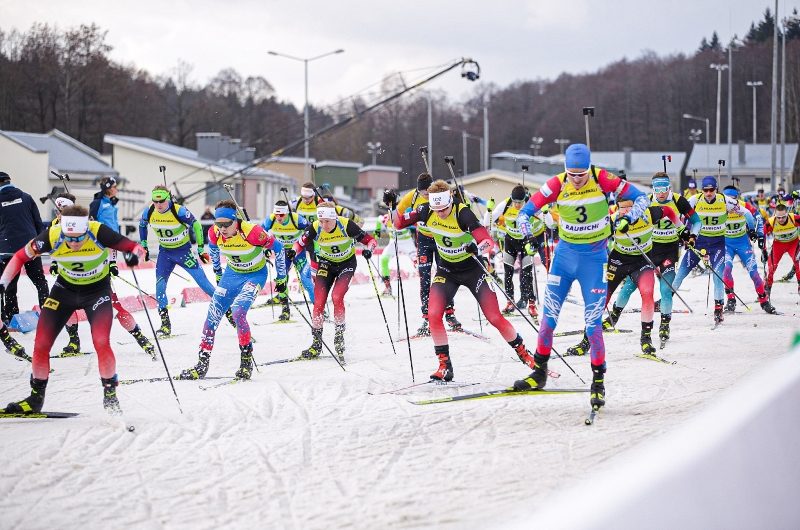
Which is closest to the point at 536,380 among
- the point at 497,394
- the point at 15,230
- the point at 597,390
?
the point at 497,394

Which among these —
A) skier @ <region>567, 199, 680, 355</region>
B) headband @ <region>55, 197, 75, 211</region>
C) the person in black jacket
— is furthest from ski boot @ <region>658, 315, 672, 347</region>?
the person in black jacket

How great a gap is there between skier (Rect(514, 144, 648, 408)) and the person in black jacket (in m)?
7.14

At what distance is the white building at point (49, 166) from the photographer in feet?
100

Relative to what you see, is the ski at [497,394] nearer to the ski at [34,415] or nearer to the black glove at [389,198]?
the ski at [34,415]

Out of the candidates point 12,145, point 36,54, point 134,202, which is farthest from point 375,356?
point 36,54

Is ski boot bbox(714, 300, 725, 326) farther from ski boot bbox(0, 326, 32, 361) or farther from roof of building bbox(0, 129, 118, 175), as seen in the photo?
roof of building bbox(0, 129, 118, 175)

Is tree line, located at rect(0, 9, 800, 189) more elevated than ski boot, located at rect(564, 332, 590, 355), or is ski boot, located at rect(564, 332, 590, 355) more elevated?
tree line, located at rect(0, 9, 800, 189)

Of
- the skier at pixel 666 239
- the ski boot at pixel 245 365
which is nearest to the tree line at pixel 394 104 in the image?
the skier at pixel 666 239

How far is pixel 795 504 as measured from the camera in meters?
3.70

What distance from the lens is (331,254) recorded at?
11.3 meters

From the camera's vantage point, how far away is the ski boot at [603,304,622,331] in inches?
484

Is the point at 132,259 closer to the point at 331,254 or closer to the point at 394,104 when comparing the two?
the point at 331,254

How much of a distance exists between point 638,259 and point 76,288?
6.58 m

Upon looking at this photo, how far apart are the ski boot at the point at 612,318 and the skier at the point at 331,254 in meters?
3.58
